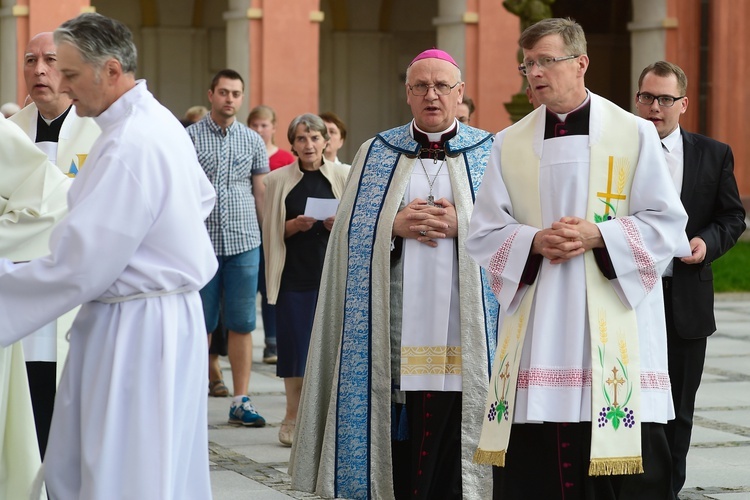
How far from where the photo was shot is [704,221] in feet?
19.8

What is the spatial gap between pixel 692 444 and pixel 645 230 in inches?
119

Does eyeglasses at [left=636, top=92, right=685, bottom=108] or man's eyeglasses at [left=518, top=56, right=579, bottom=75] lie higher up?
man's eyeglasses at [left=518, top=56, right=579, bottom=75]

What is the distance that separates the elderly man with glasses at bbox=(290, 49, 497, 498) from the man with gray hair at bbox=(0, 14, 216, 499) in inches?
76.2

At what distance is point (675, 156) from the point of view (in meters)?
6.01

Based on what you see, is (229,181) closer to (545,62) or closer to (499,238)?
(499,238)

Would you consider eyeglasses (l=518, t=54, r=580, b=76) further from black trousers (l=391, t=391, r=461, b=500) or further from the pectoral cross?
black trousers (l=391, t=391, r=461, b=500)

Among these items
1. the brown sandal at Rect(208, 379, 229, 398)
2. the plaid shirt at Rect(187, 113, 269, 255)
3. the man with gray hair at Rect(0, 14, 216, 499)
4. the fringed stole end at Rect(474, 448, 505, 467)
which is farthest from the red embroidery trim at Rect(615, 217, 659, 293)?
the brown sandal at Rect(208, 379, 229, 398)

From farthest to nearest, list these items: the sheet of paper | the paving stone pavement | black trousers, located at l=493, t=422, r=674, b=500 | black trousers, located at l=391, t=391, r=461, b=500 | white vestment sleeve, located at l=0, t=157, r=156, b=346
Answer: the sheet of paper < the paving stone pavement < black trousers, located at l=391, t=391, r=461, b=500 < black trousers, located at l=493, t=422, r=674, b=500 < white vestment sleeve, located at l=0, t=157, r=156, b=346

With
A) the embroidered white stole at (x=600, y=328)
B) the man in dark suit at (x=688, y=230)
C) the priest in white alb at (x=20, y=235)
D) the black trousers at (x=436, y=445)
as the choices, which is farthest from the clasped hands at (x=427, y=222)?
the priest in white alb at (x=20, y=235)

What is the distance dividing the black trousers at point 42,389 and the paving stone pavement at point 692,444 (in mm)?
1016

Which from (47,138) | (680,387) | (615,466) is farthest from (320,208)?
(615,466)

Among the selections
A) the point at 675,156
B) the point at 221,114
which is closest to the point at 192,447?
the point at 675,156

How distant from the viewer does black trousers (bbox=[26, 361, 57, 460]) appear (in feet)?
18.0

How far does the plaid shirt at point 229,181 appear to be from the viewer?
852 cm
